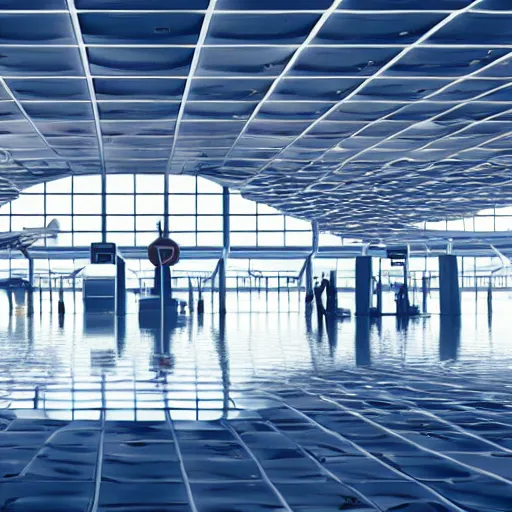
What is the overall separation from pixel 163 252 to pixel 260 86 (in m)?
9.78

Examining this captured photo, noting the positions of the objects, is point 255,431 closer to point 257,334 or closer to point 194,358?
point 194,358

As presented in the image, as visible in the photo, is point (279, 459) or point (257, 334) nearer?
point (279, 459)

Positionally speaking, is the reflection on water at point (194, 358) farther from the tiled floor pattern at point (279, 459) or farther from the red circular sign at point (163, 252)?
the red circular sign at point (163, 252)

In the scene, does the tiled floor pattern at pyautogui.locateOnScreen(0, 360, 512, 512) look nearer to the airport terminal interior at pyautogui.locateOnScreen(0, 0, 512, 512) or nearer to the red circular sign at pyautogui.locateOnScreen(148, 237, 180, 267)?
the airport terminal interior at pyautogui.locateOnScreen(0, 0, 512, 512)

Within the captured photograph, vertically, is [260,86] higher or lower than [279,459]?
higher

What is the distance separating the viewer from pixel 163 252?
1187 inches

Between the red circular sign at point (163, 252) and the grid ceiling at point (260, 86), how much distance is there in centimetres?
334

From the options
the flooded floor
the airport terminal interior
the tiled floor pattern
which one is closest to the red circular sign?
the airport terminal interior

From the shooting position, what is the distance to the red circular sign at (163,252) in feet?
98.2

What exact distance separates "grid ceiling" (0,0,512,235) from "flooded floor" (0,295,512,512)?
6.12 m

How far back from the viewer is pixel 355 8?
15016mm

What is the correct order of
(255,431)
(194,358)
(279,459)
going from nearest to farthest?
(279,459), (255,431), (194,358)

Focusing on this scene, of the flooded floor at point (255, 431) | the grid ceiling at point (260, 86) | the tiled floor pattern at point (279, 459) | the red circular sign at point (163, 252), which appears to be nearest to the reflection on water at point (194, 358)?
the flooded floor at point (255, 431)

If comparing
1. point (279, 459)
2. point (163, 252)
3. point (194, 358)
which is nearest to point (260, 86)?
point (194, 358)
